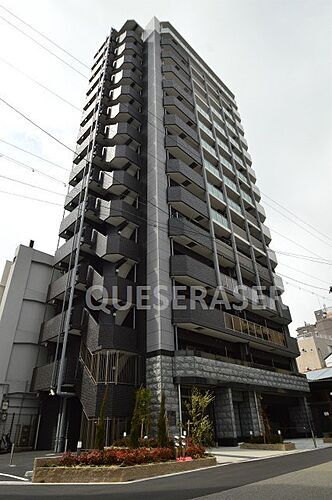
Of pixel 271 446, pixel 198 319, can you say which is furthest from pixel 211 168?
pixel 271 446

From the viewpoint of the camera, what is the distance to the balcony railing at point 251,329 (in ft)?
91.1

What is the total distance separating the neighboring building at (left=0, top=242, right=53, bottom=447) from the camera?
2429 centimetres

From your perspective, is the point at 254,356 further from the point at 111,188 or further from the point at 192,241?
the point at 111,188

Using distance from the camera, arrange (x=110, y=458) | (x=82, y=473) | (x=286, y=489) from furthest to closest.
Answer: (x=110, y=458), (x=82, y=473), (x=286, y=489)

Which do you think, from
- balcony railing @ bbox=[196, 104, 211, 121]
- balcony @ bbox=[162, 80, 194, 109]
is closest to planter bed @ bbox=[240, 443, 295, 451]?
balcony @ bbox=[162, 80, 194, 109]

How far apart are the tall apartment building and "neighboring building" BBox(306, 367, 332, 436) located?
15.1 ft

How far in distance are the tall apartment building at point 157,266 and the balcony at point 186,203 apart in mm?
117

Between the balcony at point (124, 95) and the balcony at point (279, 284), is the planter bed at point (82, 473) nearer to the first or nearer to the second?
the balcony at point (279, 284)

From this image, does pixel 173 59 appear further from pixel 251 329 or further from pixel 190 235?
pixel 251 329

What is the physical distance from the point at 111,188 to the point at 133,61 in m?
18.9

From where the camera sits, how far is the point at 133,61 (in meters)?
38.8

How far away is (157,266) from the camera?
82.3 feet

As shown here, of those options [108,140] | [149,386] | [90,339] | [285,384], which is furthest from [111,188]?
[285,384]

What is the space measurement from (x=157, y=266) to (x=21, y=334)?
505 inches
